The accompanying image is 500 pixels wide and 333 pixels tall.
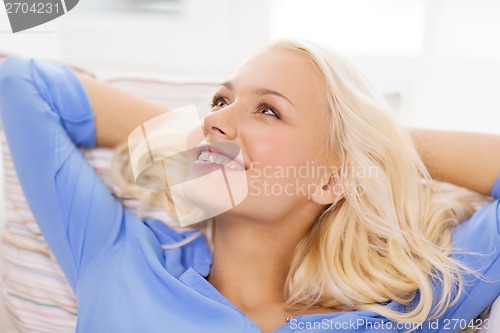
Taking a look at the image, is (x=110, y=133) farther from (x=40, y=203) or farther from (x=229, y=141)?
(x=229, y=141)

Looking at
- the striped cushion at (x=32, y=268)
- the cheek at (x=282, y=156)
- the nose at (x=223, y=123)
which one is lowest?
the striped cushion at (x=32, y=268)

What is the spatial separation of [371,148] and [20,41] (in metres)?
1.19

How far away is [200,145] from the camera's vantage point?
896 millimetres

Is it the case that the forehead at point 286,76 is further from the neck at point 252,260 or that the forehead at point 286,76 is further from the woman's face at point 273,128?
the neck at point 252,260

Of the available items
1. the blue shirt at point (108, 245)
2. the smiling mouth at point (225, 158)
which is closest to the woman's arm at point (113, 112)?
the blue shirt at point (108, 245)

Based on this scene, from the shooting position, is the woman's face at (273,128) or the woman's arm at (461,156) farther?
the woman's arm at (461,156)

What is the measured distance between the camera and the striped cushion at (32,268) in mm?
1024

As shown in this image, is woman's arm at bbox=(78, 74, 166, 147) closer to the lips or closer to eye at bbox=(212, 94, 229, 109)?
eye at bbox=(212, 94, 229, 109)

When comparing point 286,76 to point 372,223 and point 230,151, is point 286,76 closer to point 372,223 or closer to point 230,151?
point 230,151

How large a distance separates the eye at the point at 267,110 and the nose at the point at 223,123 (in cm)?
5

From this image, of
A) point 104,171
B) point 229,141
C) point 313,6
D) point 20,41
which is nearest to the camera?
point 229,141

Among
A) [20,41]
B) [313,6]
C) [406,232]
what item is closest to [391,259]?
[406,232]

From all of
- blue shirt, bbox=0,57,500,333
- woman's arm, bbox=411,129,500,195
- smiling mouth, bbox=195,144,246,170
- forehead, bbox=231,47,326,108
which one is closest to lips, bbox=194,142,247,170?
smiling mouth, bbox=195,144,246,170

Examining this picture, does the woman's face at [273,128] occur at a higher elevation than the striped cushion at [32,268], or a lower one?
higher
